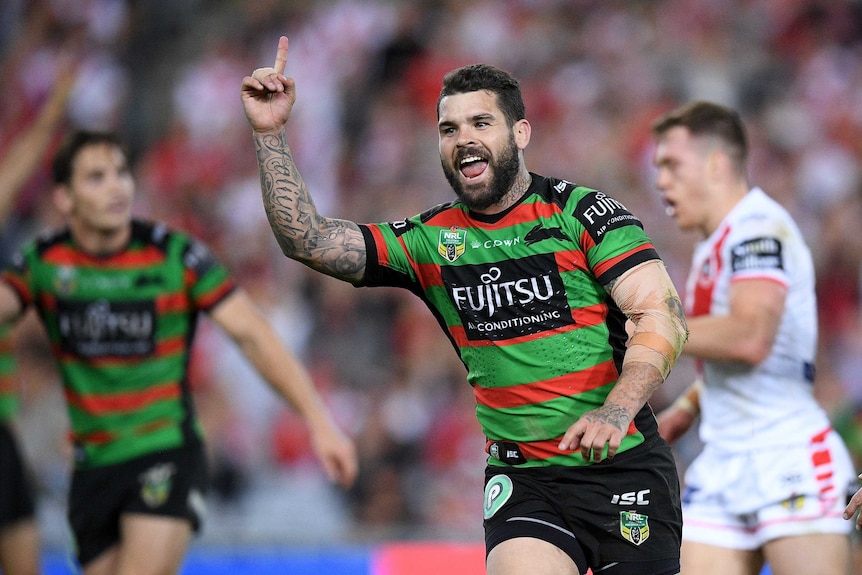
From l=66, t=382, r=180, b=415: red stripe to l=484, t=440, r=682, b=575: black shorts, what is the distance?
2.48 meters

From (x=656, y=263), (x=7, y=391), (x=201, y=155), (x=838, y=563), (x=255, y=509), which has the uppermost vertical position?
(x=201, y=155)

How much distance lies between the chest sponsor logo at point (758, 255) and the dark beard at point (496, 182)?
137 centimetres

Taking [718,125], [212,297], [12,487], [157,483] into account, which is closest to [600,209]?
[718,125]

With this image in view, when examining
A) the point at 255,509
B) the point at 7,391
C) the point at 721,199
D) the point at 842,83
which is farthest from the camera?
the point at 842,83

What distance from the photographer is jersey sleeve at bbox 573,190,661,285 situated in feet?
13.1

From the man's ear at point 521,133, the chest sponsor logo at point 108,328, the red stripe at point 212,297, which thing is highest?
the man's ear at point 521,133

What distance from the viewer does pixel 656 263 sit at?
4.01 meters

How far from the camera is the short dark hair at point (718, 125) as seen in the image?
5.47 metres

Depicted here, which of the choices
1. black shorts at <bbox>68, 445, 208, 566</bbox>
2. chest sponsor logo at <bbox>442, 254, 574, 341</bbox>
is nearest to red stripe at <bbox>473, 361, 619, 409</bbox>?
chest sponsor logo at <bbox>442, 254, 574, 341</bbox>

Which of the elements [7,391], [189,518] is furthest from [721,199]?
[7,391]

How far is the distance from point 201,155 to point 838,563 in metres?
8.23

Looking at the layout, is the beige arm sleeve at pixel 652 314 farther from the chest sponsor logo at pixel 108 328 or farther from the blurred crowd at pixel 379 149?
the blurred crowd at pixel 379 149

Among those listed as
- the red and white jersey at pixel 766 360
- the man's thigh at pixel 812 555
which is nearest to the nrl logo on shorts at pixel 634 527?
the man's thigh at pixel 812 555

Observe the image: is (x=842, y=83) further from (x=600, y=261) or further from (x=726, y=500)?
(x=600, y=261)
